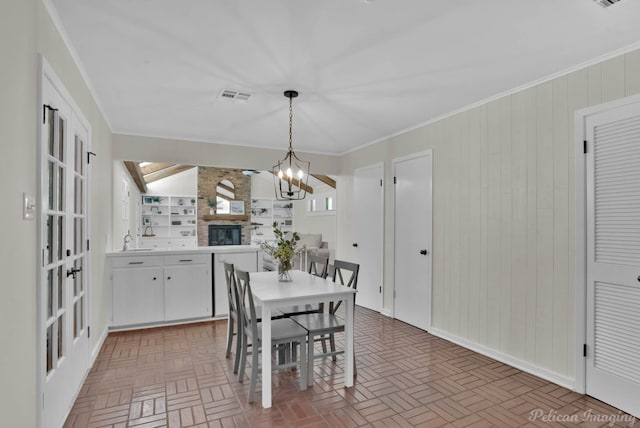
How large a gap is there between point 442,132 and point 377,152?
1.29 meters

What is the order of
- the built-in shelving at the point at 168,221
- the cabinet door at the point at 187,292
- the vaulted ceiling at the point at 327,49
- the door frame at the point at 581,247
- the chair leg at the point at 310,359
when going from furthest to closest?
the built-in shelving at the point at 168,221 < the cabinet door at the point at 187,292 < the chair leg at the point at 310,359 < the door frame at the point at 581,247 < the vaulted ceiling at the point at 327,49

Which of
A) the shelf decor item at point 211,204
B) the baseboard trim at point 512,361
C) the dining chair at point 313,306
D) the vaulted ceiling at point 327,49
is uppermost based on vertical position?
the vaulted ceiling at point 327,49

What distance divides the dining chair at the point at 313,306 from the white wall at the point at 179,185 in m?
8.75

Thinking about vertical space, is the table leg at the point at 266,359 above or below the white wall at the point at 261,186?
below

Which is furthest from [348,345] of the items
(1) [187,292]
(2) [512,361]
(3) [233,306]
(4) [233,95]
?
(1) [187,292]

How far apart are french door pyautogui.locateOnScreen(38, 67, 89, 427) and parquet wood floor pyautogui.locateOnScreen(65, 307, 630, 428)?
0.33 metres

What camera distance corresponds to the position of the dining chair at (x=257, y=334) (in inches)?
102

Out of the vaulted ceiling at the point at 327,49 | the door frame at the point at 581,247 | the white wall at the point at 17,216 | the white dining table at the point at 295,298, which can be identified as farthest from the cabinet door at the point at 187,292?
the door frame at the point at 581,247

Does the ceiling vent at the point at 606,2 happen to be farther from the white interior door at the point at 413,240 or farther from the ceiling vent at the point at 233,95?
the ceiling vent at the point at 233,95

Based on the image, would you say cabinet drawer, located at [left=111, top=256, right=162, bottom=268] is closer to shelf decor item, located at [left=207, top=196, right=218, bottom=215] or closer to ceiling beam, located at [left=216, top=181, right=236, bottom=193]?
shelf decor item, located at [left=207, top=196, right=218, bottom=215]

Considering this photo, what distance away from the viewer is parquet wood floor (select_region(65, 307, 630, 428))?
7.77 ft

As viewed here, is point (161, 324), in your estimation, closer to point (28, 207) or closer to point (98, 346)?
point (98, 346)

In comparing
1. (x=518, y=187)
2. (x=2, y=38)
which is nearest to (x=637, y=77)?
(x=518, y=187)

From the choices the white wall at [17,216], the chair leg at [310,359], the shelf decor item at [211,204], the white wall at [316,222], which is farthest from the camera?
the shelf decor item at [211,204]
